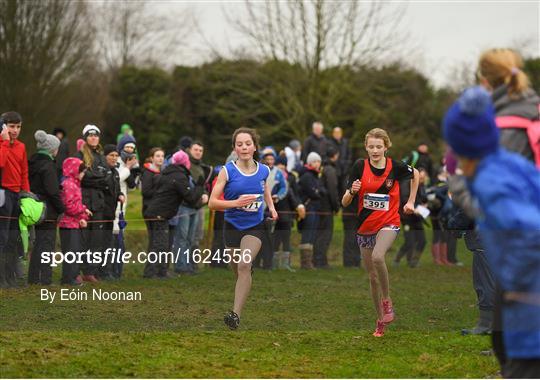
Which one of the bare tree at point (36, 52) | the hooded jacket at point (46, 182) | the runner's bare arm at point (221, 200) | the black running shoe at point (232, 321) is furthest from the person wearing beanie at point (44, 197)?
the bare tree at point (36, 52)

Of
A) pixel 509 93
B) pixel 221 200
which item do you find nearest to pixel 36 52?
pixel 221 200

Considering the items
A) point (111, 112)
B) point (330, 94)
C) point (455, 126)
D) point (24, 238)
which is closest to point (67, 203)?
point (24, 238)

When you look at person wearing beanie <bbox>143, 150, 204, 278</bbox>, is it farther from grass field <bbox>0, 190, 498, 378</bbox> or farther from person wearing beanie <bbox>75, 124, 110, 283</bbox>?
person wearing beanie <bbox>75, 124, 110, 283</bbox>

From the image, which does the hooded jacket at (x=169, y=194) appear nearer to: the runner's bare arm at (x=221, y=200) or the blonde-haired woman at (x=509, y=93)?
the runner's bare arm at (x=221, y=200)

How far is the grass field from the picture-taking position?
308 inches

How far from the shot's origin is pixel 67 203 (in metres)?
13.5

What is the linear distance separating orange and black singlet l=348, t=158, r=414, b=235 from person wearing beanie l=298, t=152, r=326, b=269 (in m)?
7.82

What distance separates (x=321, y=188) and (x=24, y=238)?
7.38 m

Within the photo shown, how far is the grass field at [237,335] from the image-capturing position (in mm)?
7824

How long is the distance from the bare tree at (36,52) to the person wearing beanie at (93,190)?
15169 mm

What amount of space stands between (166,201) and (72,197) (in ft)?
7.56

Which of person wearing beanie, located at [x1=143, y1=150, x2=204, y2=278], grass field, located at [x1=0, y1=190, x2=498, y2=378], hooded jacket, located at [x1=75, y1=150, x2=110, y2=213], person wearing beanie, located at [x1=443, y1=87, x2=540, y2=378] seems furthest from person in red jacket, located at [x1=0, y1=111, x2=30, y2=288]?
person wearing beanie, located at [x1=443, y1=87, x2=540, y2=378]

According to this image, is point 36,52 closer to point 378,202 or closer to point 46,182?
point 46,182

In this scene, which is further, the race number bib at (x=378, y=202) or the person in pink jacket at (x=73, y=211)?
the person in pink jacket at (x=73, y=211)
